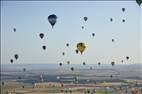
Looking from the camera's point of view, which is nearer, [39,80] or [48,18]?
[48,18]

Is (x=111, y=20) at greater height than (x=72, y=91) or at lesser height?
greater

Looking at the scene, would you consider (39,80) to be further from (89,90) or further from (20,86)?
(89,90)

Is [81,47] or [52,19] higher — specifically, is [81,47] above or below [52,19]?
below

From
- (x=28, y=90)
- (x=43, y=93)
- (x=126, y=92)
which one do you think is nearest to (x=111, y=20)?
(x=126, y=92)

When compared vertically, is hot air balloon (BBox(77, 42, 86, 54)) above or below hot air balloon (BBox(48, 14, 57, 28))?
below

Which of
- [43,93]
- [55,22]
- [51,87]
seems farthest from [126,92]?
[55,22]

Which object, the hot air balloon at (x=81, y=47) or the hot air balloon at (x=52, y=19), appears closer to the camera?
the hot air balloon at (x=52, y=19)

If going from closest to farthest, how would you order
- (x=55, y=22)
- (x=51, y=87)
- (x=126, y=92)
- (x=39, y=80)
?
1. (x=55, y=22)
2. (x=126, y=92)
3. (x=51, y=87)
4. (x=39, y=80)

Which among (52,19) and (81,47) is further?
(81,47)

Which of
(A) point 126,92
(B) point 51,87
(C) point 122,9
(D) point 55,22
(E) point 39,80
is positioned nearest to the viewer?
(D) point 55,22

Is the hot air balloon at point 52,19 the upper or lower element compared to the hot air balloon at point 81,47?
upper

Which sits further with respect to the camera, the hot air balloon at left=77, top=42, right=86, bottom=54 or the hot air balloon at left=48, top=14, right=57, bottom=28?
the hot air balloon at left=77, top=42, right=86, bottom=54
